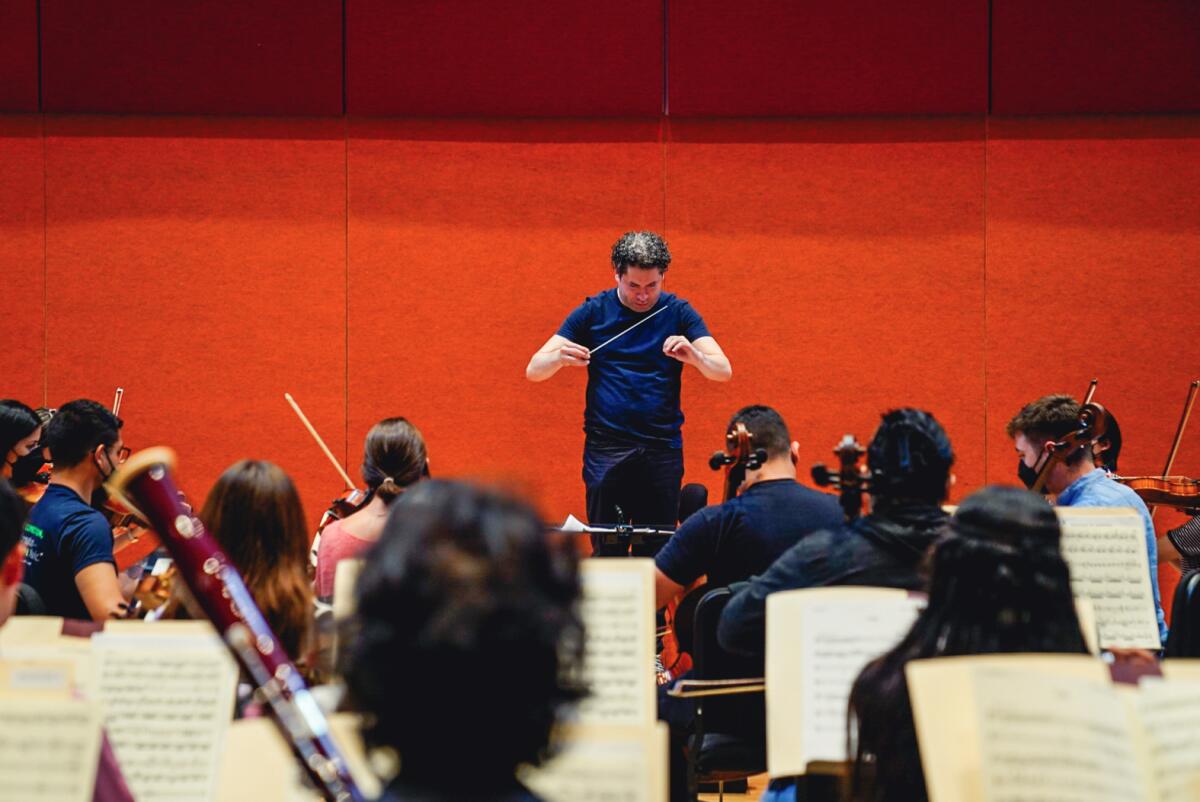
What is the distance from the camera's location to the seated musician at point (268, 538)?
236 centimetres

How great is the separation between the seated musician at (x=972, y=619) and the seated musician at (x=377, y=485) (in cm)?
192

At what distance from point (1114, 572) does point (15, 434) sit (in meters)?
3.29

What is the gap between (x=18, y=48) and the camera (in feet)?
19.1

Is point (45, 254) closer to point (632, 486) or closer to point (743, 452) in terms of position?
point (632, 486)

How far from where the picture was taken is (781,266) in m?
5.90

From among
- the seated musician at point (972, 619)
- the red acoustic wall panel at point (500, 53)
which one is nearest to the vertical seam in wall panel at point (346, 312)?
the red acoustic wall panel at point (500, 53)

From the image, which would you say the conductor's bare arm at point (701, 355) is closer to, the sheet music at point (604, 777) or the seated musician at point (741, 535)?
the seated musician at point (741, 535)

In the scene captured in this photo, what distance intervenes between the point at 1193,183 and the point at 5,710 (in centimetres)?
587

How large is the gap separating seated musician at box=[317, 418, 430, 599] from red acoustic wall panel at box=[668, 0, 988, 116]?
301 centimetres

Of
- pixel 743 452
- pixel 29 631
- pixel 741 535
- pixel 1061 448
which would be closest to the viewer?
pixel 29 631

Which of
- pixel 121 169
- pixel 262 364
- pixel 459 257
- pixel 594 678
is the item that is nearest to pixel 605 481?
pixel 459 257

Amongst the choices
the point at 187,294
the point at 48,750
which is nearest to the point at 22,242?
the point at 187,294

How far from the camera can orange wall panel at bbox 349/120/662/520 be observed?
5918 mm

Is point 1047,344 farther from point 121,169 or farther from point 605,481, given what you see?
point 121,169
